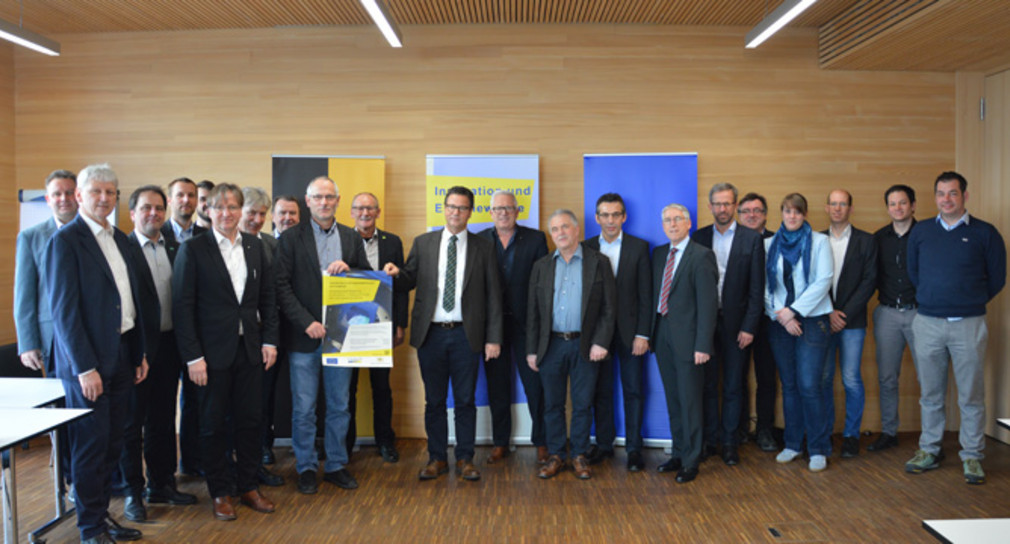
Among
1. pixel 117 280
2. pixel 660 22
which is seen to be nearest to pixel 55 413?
pixel 117 280

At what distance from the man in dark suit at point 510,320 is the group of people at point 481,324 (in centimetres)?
2

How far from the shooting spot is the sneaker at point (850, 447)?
4.77 metres

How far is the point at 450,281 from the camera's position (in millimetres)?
4234

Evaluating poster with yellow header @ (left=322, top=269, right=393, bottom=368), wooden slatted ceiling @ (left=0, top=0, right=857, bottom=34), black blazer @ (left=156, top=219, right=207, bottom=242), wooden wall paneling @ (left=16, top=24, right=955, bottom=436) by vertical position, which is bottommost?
poster with yellow header @ (left=322, top=269, right=393, bottom=368)

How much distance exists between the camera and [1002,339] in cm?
511

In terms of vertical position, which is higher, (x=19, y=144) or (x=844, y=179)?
(x=19, y=144)

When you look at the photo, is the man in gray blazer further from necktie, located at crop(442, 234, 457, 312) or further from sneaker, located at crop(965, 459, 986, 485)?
sneaker, located at crop(965, 459, 986, 485)

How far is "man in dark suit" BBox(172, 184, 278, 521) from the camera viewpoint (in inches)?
138

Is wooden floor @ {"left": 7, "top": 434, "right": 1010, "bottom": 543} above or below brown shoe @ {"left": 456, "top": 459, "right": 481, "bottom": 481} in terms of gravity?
below

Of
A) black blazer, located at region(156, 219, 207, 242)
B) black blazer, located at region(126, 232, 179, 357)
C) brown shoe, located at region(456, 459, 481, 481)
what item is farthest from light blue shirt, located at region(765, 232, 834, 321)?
black blazer, located at region(126, 232, 179, 357)

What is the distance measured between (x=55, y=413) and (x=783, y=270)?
14.9ft

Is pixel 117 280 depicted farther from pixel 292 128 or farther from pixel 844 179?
pixel 844 179

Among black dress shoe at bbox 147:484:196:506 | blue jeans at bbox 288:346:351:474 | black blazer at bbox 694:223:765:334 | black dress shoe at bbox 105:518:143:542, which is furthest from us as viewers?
black blazer at bbox 694:223:765:334

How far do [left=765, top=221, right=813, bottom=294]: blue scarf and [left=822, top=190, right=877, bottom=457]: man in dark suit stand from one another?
0.99 feet
